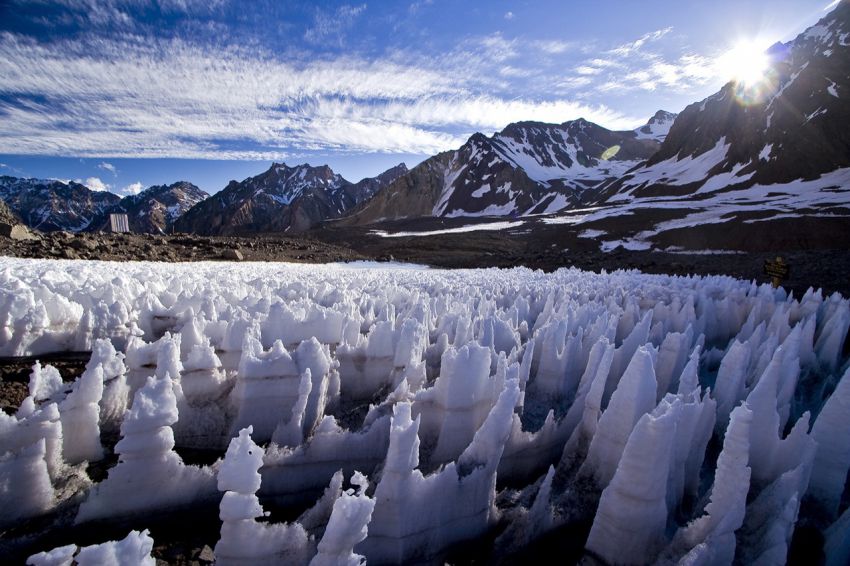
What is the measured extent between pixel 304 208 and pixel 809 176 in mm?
174362

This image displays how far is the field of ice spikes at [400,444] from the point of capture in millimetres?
3391

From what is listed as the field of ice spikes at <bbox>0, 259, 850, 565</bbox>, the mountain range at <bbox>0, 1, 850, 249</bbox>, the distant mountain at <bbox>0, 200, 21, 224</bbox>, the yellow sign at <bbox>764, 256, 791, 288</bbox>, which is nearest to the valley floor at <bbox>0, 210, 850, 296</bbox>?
the yellow sign at <bbox>764, 256, 791, 288</bbox>

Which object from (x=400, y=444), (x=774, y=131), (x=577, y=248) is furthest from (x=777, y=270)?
(x=774, y=131)

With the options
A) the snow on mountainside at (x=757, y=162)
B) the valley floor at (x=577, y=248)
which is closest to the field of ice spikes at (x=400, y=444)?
the valley floor at (x=577, y=248)

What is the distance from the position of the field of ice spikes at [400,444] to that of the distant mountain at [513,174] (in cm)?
11411

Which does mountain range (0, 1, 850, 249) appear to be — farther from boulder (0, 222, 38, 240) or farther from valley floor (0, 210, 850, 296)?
boulder (0, 222, 38, 240)

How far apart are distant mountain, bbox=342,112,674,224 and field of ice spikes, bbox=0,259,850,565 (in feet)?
374

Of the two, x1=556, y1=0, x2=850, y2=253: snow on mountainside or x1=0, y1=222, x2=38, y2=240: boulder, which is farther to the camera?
x1=556, y1=0, x2=850, y2=253: snow on mountainside

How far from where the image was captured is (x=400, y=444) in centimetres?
355

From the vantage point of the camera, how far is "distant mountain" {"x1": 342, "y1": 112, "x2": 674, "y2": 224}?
12544 centimetres

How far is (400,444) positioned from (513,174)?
13483 cm

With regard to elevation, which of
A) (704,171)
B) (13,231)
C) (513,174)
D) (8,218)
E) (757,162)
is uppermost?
(513,174)

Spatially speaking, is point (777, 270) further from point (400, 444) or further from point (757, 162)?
point (757, 162)

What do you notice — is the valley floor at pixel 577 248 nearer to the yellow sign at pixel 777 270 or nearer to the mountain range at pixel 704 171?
the yellow sign at pixel 777 270
